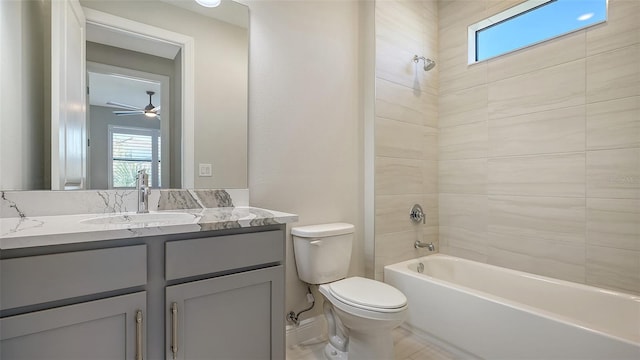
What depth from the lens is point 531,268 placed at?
206cm

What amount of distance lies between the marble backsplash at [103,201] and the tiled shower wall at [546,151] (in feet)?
3.66

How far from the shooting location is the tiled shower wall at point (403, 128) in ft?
7.17

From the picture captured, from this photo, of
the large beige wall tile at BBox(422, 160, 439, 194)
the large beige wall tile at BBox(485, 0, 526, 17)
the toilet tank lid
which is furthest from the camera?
the large beige wall tile at BBox(422, 160, 439, 194)

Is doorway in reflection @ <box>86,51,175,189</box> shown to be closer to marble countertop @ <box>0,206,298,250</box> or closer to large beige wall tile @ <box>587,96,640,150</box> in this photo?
marble countertop @ <box>0,206,298,250</box>

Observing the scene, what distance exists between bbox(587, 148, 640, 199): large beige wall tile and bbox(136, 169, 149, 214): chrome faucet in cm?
244

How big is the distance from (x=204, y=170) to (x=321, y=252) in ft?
2.62

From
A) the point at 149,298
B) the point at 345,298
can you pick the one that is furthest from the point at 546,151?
the point at 149,298

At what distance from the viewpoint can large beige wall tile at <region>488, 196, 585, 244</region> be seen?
1.88m

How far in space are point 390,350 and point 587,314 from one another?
45.8 inches

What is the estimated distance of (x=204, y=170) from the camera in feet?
5.31

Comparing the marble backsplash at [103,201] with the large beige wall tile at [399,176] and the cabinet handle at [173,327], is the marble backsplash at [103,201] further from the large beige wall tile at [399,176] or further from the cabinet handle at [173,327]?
the large beige wall tile at [399,176]

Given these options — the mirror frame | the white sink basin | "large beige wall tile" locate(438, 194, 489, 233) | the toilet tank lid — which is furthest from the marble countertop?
"large beige wall tile" locate(438, 194, 489, 233)

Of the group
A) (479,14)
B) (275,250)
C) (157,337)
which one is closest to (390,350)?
(275,250)

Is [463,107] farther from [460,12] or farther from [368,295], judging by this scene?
[368,295]
